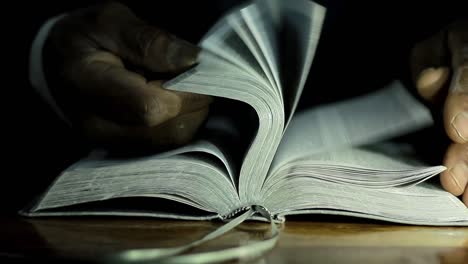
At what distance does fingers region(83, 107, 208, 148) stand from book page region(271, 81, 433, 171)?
146mm

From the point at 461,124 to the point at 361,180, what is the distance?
151mm

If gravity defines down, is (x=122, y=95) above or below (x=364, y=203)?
above

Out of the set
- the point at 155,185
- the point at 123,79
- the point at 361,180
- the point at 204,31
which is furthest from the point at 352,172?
the point at 204,31

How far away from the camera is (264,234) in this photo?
2.21 feet

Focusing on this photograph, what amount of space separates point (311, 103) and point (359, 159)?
2.07ft

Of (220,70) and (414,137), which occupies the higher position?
(220,70)

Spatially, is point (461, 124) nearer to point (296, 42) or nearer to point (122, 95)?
point (296, 42)

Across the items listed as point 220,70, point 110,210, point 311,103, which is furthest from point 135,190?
point 311,103

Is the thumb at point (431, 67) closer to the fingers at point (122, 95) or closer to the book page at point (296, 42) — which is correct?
the book page at point (296, 42)

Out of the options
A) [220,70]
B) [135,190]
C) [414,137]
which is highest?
[220,70]

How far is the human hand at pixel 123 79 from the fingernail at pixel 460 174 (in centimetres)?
37

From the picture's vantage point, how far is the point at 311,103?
141cm

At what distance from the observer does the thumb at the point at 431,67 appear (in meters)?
0.83

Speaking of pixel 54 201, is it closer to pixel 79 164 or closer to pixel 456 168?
pixel 79 164
